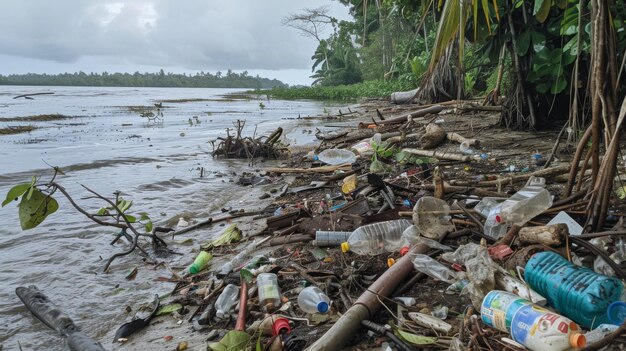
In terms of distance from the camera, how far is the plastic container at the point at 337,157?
19.5 feet

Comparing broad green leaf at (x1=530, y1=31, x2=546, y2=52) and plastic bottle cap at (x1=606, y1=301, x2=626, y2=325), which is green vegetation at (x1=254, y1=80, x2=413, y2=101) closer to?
broad green leaf at (x1=530, y1=31, x2=546, y2=52)

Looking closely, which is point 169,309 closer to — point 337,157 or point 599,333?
point 599,333

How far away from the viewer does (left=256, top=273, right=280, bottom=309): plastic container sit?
2.32 metres

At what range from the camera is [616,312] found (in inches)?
60.6

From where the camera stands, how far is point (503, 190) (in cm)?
342

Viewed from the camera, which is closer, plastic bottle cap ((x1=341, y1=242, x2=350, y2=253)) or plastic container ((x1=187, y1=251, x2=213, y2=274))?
plastic bottle cap ((x1=341, y1=242, x2=350, y2=253))

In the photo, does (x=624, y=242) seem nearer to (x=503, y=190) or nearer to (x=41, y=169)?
(x=503, y=190)

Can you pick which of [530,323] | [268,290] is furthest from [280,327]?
[530,323]

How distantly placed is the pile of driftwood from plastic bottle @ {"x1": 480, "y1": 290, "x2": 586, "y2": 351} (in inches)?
262

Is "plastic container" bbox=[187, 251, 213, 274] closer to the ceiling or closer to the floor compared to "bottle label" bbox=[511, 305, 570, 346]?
closer to the floor

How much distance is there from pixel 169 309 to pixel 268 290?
0.68 m

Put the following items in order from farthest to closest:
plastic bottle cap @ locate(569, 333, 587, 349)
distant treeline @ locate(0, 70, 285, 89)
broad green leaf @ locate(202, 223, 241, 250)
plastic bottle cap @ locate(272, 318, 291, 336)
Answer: distant treeline @ locate(0, 70, 285, 89) < broad green leaf @ locate(202, 223, 241, 250) < plastic bottle cap @ locate(272, 318, 291, 336) < plastic bottle cap @ locate(569, 333, 587, 349)

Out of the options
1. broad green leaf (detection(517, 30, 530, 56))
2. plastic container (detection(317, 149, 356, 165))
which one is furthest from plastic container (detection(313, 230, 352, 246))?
broad green leaf (detection(517, 30, 530, 56))

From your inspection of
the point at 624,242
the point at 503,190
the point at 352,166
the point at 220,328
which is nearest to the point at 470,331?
the point at 624,242
